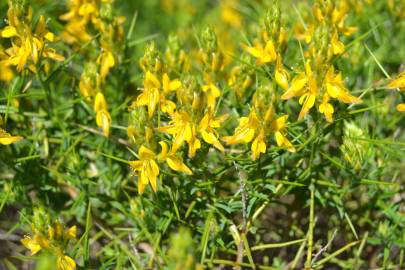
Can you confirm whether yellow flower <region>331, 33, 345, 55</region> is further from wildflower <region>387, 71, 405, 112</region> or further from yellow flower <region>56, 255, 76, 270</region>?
yellow flower <region>56, 255, 76, 270</region>

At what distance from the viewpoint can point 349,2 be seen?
226cm

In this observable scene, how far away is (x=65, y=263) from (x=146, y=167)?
33 cm

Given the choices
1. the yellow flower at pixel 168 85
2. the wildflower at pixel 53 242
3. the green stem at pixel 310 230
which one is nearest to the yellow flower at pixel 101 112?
the yellow flower at pixel 168 85

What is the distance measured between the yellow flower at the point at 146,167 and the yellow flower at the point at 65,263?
255 millimetres

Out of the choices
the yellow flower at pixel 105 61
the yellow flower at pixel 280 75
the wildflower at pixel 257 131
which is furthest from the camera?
the yellow flower at pixel 105 61

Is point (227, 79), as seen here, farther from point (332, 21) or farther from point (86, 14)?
point (86, 14)

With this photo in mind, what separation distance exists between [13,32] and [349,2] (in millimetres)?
1373

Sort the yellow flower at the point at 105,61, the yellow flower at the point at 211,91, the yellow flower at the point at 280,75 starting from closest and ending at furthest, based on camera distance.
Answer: the yellow flower at the point at 280,75 → the yellow flower at the point at 211,91 → the yellow flower at the point at 105,61

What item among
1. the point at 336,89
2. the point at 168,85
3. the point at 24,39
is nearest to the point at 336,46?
the point at 336,89

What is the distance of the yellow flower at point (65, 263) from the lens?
139cm

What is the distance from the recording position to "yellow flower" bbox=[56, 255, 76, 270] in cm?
139

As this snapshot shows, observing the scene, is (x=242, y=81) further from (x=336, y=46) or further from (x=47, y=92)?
(x=47, y=92)

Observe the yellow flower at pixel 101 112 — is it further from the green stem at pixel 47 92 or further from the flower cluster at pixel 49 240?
the flower cluster at pixel 49 240

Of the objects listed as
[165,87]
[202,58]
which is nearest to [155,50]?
[165,87]
